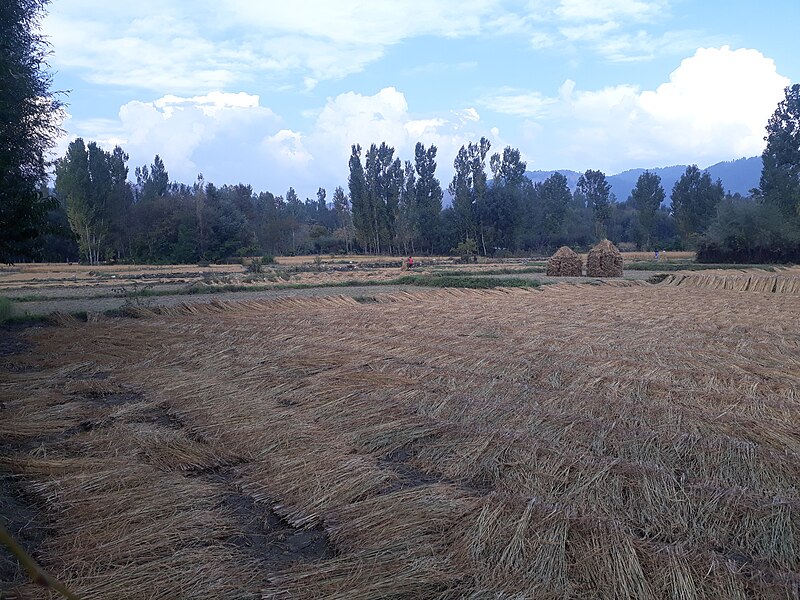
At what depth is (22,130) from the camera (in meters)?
11.3

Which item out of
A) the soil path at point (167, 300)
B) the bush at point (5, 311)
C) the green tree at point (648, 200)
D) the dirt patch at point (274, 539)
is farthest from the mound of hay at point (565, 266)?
the green tree at point (648, 200)

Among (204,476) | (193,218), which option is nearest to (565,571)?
(204,476)

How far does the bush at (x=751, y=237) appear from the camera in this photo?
36.9 m

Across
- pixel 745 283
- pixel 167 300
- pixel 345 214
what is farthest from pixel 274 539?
pixel 345 214

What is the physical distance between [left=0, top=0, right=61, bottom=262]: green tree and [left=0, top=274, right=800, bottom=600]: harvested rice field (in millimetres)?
2808

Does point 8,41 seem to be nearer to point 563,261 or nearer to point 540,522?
point 540,522

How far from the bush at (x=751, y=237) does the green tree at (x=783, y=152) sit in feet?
29.4

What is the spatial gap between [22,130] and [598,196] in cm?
8321

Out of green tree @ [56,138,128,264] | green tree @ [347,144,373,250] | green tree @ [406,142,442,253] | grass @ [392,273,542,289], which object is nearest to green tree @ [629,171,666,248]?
green tree @ [406,142,442,253]

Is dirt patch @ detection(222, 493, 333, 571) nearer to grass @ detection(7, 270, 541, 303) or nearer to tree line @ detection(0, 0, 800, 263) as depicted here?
grass @ detection(7, 270, 541, 303)

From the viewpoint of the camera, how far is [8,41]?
10164 mm

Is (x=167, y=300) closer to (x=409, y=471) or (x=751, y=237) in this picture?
(x=409, y=471)

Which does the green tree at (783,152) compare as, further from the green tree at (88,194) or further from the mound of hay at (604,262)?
the green tree at (88,194)

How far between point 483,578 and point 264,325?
9.90 m
